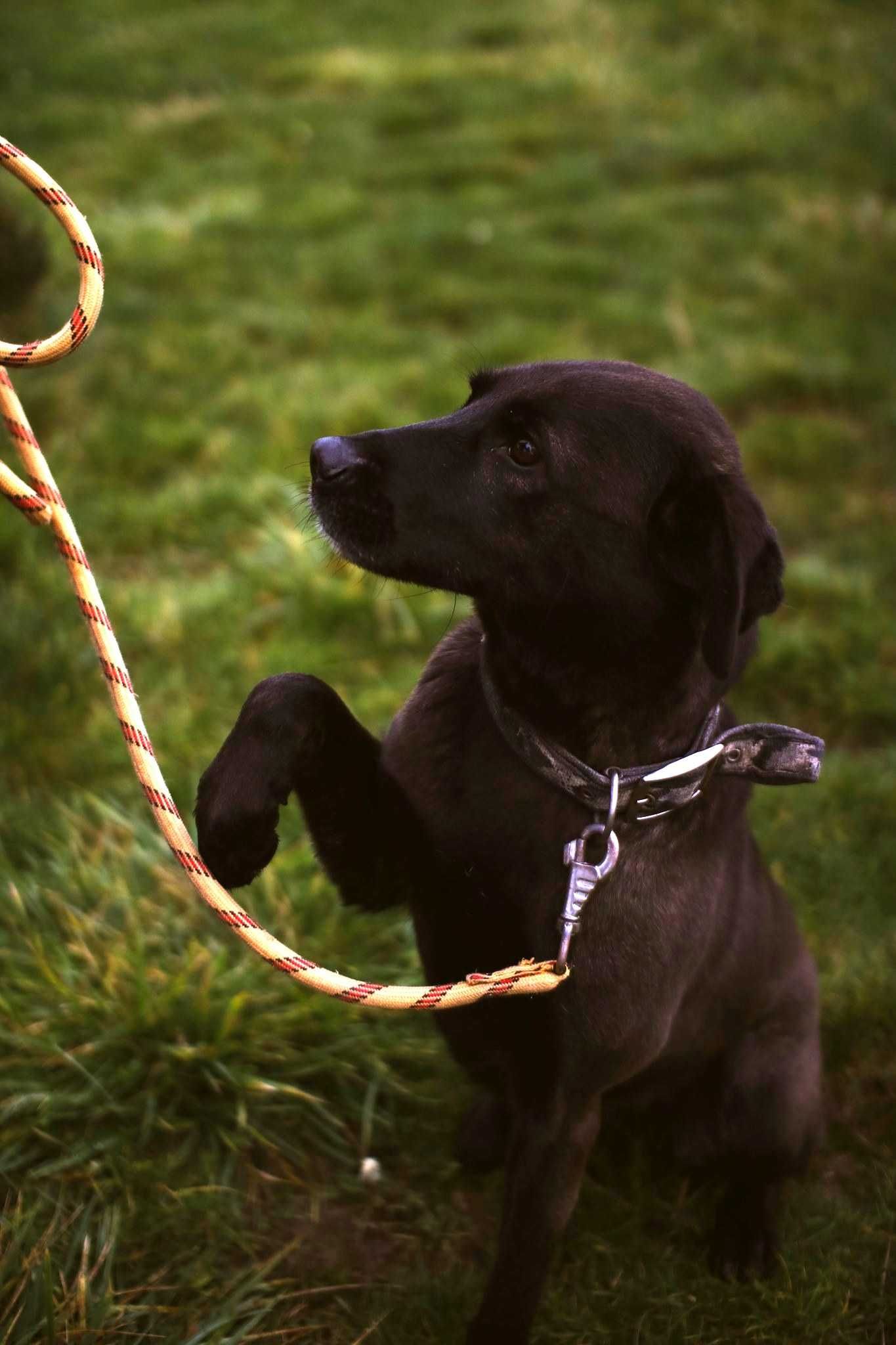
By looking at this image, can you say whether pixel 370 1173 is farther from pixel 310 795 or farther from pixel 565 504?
pixel 565 504

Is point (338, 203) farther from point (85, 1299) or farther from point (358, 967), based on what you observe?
point (85, 1299)

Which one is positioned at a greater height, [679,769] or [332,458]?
[332,458]

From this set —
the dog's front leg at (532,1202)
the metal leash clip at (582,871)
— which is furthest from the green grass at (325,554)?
the metal leash clip at (582,871)

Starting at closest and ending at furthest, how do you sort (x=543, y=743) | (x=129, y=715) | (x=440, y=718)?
(x=129, y=715) → (x=543, y=743) → (x=440, y=718)

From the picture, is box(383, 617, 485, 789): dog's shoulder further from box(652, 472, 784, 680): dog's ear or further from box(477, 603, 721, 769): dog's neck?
box(652, 472, 784, 680): dog's ear

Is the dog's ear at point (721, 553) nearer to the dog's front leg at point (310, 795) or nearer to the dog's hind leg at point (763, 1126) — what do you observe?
the dog's front leg at point (310, 795)

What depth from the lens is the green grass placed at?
2.41 m

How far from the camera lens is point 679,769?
6.40ft

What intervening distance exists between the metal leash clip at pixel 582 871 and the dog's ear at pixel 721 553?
0.89 feet

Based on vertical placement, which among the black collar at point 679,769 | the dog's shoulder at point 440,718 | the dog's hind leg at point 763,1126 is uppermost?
the dog's shoulder at point 440,718

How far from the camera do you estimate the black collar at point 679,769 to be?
1955 millimetres

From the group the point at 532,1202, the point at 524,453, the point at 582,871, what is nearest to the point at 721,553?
the point at 524,453

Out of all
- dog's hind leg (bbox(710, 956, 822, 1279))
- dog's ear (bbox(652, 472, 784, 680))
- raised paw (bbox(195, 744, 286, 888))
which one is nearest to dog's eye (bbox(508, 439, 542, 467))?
dog's ear (bbox(652, 472, 784, 680))

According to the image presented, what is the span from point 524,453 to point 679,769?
568 mm
